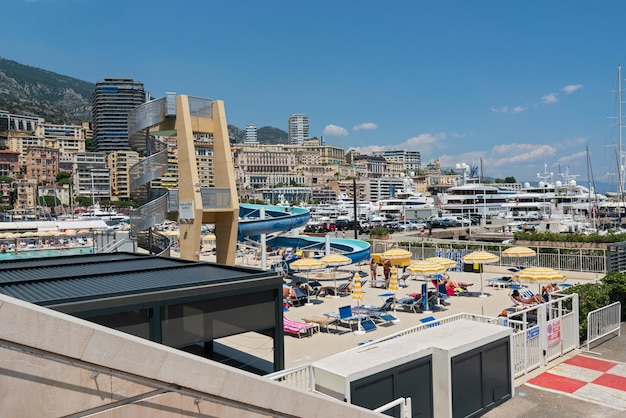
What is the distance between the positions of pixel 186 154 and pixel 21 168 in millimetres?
165393

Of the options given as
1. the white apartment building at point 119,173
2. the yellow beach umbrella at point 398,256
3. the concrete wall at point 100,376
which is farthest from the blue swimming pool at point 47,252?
the white apartment building at point 119,173

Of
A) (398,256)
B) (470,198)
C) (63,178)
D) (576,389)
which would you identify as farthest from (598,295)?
(63,178)

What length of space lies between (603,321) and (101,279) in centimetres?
1222

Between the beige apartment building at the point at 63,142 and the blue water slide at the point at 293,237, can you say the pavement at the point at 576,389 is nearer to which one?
the blue water slide at the point at 293,237

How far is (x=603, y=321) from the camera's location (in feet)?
42.2

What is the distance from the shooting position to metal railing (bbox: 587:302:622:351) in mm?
12324

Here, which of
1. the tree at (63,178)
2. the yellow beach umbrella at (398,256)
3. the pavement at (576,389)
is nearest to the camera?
the pavement at (576,389)

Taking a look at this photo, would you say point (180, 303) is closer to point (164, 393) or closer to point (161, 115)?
Result: point (164, 393)

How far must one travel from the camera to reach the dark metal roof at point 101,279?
6.06 meters

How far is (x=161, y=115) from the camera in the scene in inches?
672

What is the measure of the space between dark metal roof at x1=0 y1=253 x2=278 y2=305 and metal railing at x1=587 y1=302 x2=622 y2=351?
362 inches

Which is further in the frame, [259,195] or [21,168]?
[259,195]

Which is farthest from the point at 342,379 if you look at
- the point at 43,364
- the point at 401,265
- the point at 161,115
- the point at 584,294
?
the point at 401,265

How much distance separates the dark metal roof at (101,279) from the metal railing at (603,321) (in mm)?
9202
